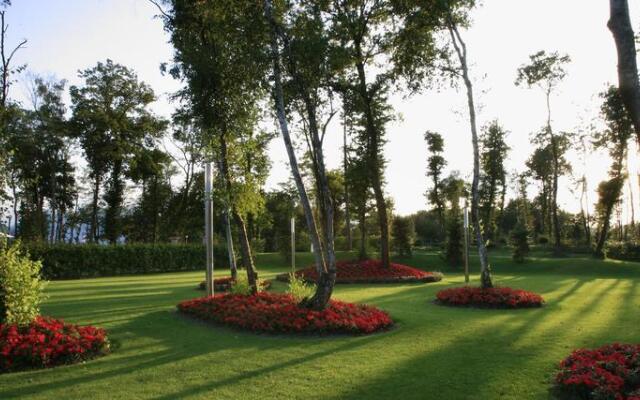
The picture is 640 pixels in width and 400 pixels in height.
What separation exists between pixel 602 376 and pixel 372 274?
15259 mm

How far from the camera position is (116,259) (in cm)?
2806

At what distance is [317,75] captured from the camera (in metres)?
11.0

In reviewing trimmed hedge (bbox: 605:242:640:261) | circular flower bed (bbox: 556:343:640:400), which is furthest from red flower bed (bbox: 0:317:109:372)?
trimmed hedge (bbox: 605:242:640:261)

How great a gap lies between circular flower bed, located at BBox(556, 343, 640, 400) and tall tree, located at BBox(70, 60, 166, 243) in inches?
1420

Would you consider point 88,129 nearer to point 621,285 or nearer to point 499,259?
point 499,259

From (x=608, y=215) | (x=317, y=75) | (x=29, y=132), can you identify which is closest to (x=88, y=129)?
(x=29, y=132)

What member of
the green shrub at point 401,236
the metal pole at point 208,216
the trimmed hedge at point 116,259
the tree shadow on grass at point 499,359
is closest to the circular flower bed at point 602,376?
the tree shadow on grass at point 499,359

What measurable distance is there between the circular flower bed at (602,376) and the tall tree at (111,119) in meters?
36.1

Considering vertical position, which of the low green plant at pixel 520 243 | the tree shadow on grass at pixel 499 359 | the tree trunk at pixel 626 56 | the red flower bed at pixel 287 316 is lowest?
the tree shadow on grass at pixel 499 359

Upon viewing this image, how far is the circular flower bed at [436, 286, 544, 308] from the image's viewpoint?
1191 cm

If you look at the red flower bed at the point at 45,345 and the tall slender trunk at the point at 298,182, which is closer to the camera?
the red flower bed at the point at 45,345

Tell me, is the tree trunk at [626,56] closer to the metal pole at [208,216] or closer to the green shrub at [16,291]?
the green shrub at [16,291]

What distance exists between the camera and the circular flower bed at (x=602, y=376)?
4.72 metres

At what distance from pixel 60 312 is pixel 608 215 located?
3308 centimetres
